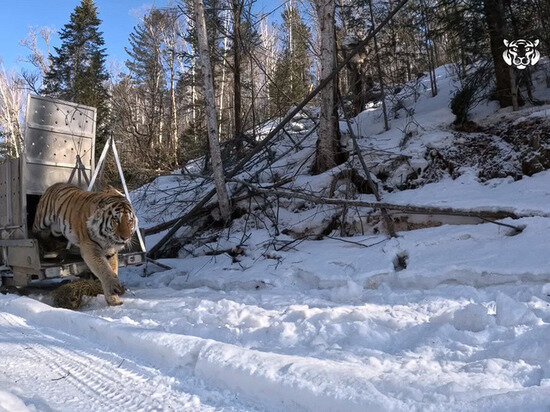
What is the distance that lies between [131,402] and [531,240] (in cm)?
505

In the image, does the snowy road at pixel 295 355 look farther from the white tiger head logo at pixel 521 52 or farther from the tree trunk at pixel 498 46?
the white tiger head logo at pixel 521 52

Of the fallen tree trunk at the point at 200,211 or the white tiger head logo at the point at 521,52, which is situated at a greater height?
the white tiger head logo at the point at 521,52

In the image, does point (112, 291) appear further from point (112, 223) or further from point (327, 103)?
point (327, 103)

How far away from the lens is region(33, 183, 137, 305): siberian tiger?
19.2ft

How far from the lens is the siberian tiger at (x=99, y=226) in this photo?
231 inches

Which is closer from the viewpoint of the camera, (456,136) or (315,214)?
(315,214)

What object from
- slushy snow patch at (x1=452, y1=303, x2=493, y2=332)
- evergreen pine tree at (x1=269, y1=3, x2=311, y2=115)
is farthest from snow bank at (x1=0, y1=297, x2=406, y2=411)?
evergreen pine tree at (x1=269, y1=3, x2=311, y2=115)

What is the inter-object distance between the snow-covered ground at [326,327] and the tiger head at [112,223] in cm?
85

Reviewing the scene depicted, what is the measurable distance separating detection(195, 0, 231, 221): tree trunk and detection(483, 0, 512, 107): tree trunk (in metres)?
5.99

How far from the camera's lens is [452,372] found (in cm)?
302

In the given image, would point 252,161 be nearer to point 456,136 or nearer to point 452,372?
point 456,136

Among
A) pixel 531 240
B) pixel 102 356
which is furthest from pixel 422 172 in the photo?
pixel 102 356

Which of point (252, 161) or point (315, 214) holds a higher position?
point (252, 161)

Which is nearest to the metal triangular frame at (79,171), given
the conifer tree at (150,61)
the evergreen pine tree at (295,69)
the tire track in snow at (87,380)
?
the tire track in snow at (87,380)
